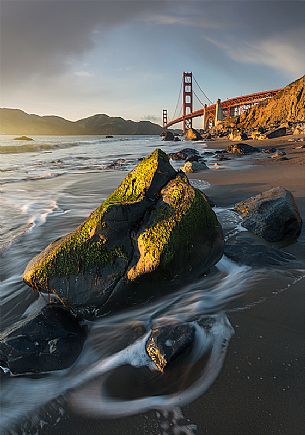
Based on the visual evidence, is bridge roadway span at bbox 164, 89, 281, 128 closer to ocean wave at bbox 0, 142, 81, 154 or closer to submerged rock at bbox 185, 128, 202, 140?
submerged rock at bbox 185, 128, 202, 140

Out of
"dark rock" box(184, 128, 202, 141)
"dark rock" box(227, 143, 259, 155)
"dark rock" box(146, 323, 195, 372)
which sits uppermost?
"dark rock" box(184, 128, 202, 141)

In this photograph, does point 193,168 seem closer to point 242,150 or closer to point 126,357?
point 242,150

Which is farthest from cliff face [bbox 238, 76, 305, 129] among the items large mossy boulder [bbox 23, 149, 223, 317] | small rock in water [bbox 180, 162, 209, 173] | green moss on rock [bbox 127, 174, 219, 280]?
large mossy boulder [bbox 23, 149, 223, 317]

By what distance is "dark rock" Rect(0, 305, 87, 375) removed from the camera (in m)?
2.52

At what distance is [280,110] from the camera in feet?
222

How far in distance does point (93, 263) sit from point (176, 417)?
170cm

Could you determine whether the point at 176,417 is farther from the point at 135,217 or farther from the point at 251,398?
the point at 135,217

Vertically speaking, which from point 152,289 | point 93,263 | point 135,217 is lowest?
point 152,289

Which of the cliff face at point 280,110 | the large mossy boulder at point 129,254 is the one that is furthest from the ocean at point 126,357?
the cliff face at point 280,110

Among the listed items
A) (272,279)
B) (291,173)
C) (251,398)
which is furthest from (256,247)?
(291,173)

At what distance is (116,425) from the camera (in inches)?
79.8

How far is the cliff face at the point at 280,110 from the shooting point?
63.9 meters

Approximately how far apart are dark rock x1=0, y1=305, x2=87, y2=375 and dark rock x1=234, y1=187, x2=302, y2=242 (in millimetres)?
3307

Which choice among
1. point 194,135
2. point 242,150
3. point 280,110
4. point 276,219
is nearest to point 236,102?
point 280,110
